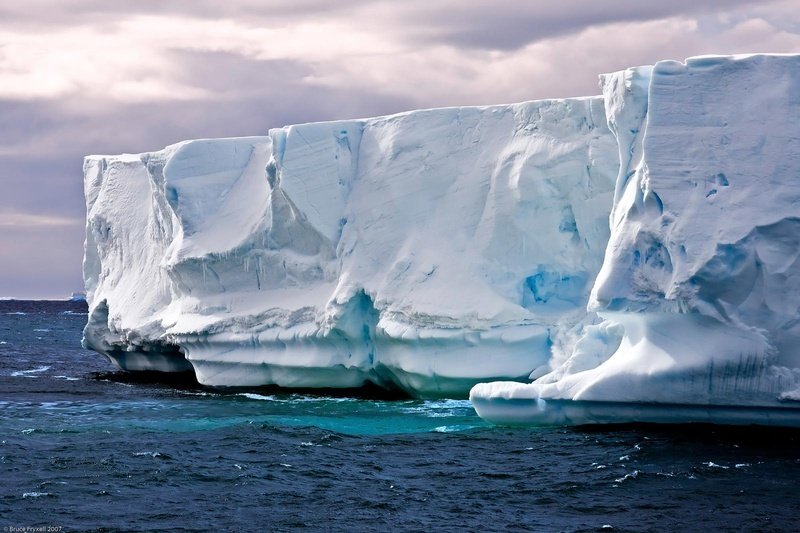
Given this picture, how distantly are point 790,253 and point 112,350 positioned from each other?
1590cm

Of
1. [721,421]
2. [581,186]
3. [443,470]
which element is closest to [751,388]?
[721,421]

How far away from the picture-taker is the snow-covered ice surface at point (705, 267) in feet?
44.5

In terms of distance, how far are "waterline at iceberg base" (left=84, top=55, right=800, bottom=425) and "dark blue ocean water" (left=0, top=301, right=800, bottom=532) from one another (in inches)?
32.4

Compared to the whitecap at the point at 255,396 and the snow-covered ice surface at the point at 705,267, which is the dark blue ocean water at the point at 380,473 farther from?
the whitecap at the point at 255,396

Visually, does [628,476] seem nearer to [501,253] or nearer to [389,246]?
[501,253]

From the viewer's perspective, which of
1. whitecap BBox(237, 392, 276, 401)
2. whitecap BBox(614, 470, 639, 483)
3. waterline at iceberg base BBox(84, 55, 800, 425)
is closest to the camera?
whitecap BBox(614, 470, 639, 483)

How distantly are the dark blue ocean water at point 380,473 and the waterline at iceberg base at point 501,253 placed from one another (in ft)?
2.70

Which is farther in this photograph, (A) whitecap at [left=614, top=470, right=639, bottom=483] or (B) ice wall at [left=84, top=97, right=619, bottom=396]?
(B) ice wall at [left=84, top=97, right=619, bottom=396]

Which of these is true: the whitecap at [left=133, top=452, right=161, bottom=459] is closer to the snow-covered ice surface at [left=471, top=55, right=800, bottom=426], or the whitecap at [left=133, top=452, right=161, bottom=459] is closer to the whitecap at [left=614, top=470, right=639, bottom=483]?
the snow-covered ice surface at [left=471, top=55, right=800, bottom=426]

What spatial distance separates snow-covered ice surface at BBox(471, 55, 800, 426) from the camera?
1358 centimetres
